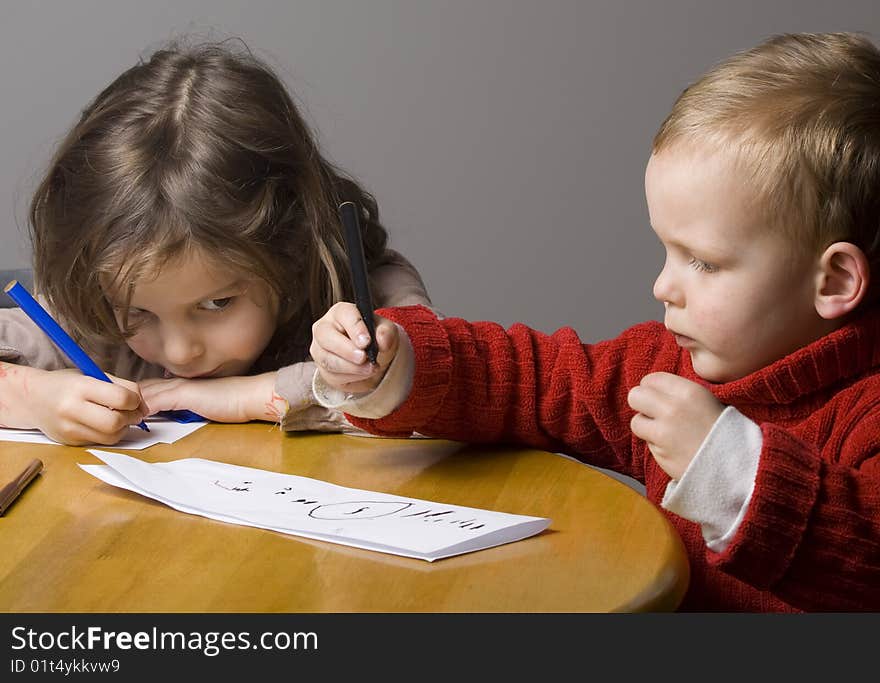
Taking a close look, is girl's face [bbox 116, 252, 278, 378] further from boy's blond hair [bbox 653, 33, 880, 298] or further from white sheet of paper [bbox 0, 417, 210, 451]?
boy's blond hair [bbox 653, 33, 880, 298]

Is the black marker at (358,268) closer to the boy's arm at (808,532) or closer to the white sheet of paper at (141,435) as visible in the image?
the white sheet of paper at (141,435)

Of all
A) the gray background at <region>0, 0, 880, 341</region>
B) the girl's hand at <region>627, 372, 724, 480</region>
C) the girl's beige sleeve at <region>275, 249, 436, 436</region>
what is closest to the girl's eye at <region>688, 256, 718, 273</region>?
the girl's hand at <region>627, 372, 724, 480</region>

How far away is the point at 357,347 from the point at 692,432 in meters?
0.30

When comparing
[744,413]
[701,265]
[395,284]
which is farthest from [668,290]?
[395,284]

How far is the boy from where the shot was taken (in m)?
0.83

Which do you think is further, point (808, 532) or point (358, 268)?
point (358, 268)

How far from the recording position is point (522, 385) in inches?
44.6

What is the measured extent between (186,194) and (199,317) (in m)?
0.13

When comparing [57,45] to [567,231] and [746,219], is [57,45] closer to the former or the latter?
[567,231]

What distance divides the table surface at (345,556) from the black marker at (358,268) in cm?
12

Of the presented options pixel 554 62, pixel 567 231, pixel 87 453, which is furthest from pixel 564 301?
pixel 87 453

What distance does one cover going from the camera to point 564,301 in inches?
98.1

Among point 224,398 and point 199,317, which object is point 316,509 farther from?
point 199,317

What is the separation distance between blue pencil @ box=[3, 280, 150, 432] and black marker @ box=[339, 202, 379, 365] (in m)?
0.28
